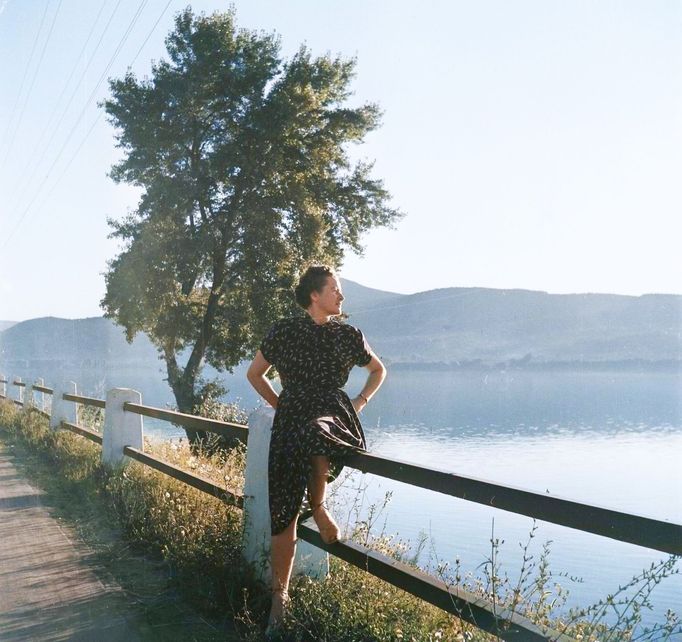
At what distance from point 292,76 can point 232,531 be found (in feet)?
71.6

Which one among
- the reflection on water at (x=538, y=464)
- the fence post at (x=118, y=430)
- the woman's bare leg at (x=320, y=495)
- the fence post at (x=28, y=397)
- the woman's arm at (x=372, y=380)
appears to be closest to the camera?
the woman's bare leg at (x=320, y=495)

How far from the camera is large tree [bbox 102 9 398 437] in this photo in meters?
23.7

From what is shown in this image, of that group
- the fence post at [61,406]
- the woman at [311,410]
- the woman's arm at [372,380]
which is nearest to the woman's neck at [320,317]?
the woman at [311,410]

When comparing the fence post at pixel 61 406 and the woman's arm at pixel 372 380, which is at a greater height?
the woman's arm at pixel 372 380

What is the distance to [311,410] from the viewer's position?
13.3 feet

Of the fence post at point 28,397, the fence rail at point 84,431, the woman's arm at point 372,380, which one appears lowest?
the fence rail at point 84,431

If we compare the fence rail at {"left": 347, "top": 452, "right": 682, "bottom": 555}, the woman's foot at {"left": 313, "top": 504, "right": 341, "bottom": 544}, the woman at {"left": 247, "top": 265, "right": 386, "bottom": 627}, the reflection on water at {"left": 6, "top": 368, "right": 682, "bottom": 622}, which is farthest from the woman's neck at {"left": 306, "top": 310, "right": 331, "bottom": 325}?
the reflection on water at {"left": 6, "top": 368, "right": 682, "bottom": 622}

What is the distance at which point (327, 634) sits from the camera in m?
3.77

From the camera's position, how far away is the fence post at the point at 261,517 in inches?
176

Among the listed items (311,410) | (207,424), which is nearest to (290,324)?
(311,410)

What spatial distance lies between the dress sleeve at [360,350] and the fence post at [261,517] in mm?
714

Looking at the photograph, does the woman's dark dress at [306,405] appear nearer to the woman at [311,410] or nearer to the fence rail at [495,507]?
the woman at [311,410]

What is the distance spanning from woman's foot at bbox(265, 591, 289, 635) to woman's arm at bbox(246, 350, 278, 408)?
1020 mm

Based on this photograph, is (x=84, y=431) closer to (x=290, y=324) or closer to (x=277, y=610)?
(x=290, y=324)
